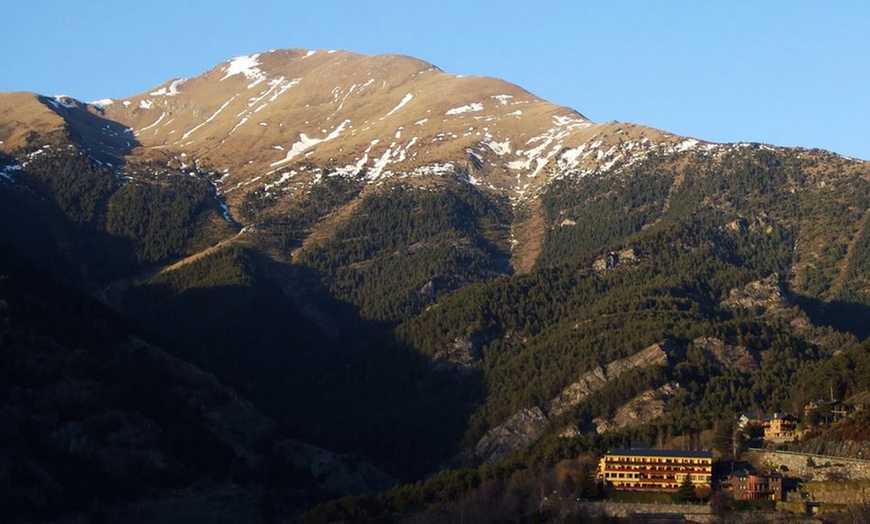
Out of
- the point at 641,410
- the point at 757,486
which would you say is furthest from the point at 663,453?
the point at 641,410

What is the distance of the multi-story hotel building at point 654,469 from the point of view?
14700 centimetres

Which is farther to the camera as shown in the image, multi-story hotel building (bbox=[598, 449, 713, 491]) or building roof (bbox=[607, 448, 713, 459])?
building roof (bbox=[607, 448, 713, 459])

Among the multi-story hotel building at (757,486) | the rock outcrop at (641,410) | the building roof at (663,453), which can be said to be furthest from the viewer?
the rock outcrop at (641,410)

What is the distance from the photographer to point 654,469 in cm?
14950

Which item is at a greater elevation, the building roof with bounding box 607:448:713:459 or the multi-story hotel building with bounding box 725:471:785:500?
the building roof with bounding box 607:448:713:459

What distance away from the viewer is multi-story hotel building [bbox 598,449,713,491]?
147000 millimetres

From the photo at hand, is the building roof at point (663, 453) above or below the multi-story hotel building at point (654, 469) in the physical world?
above

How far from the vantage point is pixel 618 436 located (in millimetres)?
169000

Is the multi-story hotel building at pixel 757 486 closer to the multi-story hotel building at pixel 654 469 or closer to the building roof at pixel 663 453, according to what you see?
the multi-story hotel building at pixel 654 469

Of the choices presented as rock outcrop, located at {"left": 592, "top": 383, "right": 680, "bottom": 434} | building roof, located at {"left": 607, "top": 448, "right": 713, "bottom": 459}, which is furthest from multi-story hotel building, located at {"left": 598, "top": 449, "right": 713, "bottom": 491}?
rock outcrop, located at {"left": 592, "top": 383, "right": 680, "bottom": 434}

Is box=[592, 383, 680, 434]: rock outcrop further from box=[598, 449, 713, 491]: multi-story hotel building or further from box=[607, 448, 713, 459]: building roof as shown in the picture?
box=[598, 449, 713, 491]: multi-story hotel building

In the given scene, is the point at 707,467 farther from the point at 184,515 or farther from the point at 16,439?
the point at 16,439

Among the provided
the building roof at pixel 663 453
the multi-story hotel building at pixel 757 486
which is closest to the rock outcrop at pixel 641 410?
the building roof at pixel 663 453

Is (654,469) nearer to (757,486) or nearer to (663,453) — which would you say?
(663,453)
